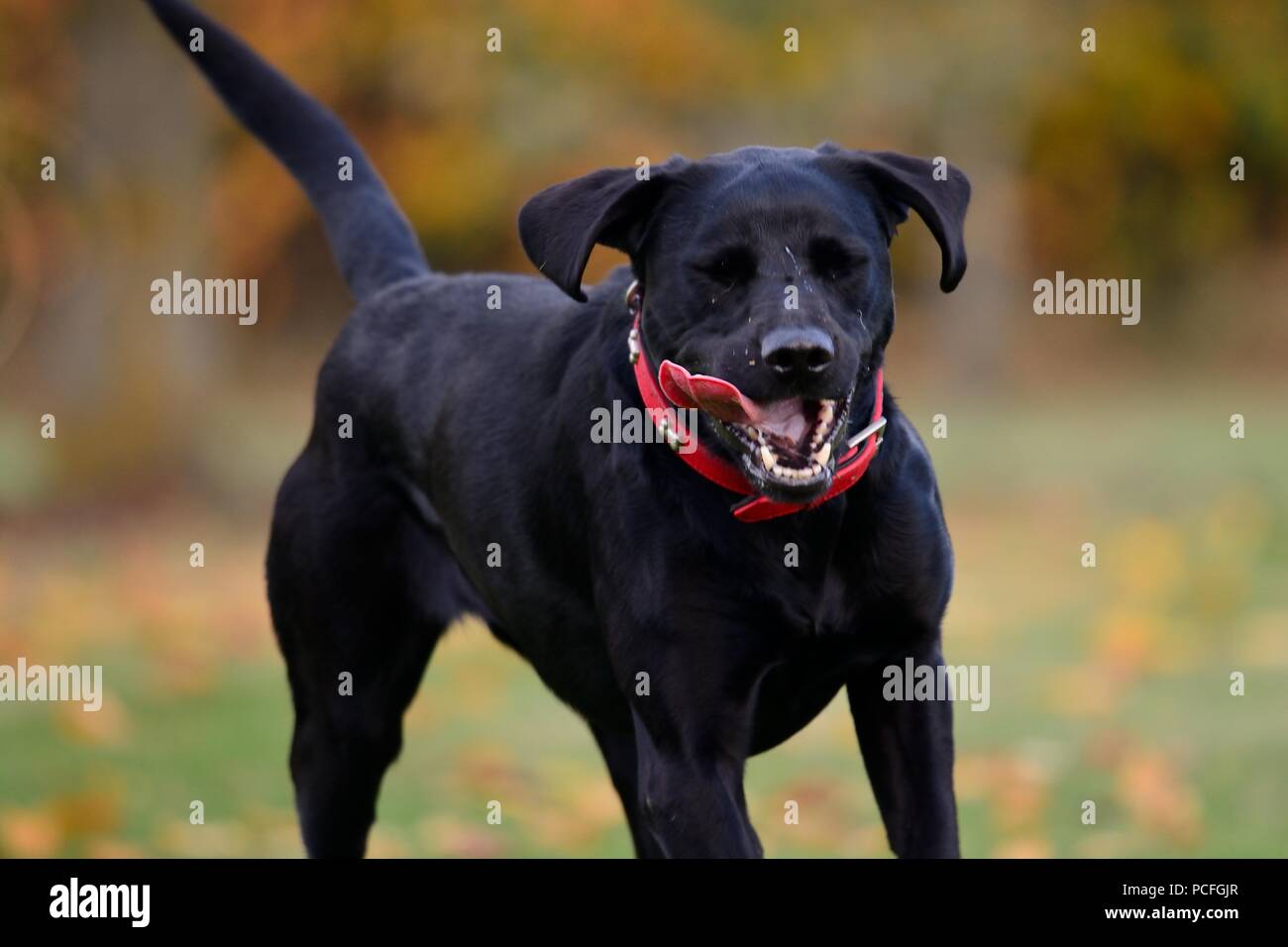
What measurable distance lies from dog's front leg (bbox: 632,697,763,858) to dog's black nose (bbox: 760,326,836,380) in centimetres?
65

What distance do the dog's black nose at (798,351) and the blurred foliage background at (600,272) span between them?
289cm

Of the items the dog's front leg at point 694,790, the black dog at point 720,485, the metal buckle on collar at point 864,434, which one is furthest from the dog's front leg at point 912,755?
the metal buckle on collar at point 864,434

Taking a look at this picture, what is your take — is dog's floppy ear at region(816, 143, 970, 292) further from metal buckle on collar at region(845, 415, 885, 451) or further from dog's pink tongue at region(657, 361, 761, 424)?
dog's pink tongue at region(657, 361, 761, 424)

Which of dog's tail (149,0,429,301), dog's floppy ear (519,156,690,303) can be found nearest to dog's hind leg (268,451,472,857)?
dog's tail (149,0,429,301)

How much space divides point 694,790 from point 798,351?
802mm

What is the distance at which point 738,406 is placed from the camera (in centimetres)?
341

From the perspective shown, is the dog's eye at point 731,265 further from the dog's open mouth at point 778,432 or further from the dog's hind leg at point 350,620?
the dog's hind leg at point 350,620

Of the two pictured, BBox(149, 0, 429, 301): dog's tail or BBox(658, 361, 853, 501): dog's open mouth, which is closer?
BBox(658, 361, 853, 501): dog's open mouth

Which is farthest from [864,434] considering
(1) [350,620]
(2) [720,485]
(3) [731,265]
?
(1) [350,620]

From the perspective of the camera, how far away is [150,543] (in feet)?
39.4

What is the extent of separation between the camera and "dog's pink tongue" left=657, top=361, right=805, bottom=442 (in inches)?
134

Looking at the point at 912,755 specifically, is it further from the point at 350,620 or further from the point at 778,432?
the point at 350,620

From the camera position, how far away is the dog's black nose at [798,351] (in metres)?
3.31

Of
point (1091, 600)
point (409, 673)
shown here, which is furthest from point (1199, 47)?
point (409, 673)
